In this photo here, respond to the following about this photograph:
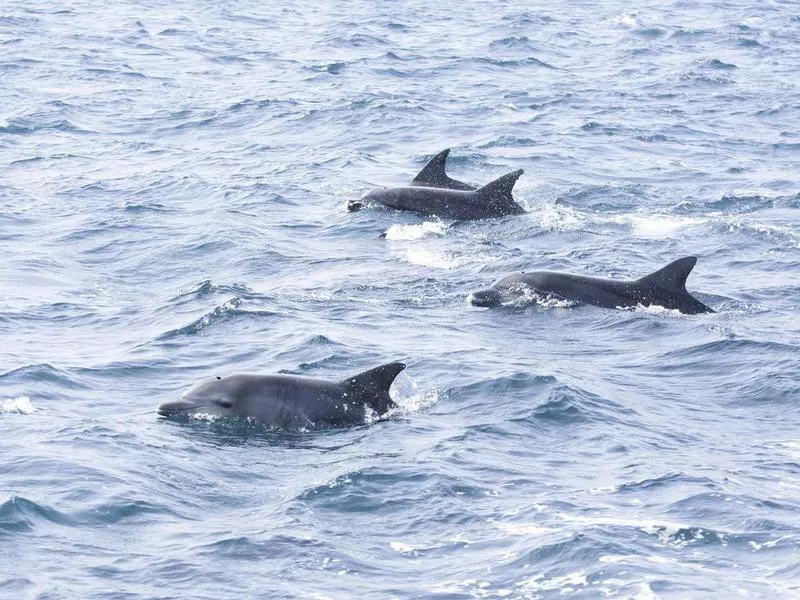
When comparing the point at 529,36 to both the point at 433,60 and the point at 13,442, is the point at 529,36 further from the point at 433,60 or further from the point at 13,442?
the point at 13,442

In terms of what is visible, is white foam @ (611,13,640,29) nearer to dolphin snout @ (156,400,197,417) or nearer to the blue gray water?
the blue gray water

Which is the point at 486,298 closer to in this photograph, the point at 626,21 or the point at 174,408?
the point at 174,408

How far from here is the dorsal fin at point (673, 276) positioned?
25781 millimetres

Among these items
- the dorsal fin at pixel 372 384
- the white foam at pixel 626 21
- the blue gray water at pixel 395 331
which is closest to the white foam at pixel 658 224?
the blue gray water at pixel 395 331

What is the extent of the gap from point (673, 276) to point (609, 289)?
1.18 m

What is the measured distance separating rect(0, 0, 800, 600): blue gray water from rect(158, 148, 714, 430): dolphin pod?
314 mm

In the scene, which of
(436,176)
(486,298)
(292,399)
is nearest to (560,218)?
(436,176)

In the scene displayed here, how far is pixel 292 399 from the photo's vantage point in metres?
20.1

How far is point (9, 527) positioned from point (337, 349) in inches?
327

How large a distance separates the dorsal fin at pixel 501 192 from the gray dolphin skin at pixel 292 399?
13.1 meters

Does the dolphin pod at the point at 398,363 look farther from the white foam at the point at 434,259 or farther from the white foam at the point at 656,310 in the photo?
the white foam at the point at 434,259

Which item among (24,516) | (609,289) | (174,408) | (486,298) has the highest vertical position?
(24,516)

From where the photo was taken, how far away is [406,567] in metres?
15.8

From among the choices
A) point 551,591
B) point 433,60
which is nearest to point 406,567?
point 551,591
